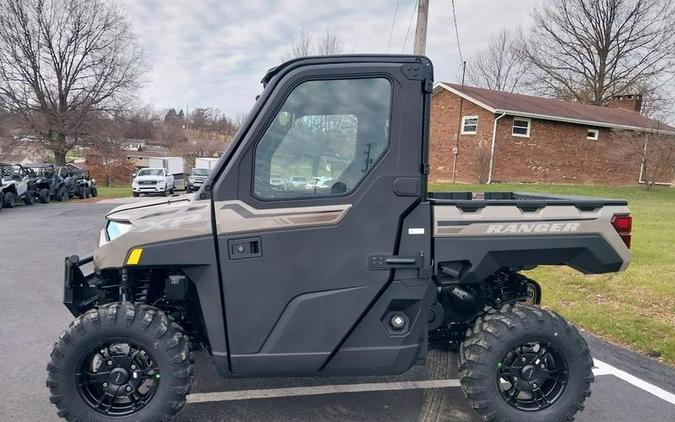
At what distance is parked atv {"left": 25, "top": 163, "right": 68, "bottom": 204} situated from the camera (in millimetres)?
20094

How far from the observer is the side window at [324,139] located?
2.68 meters

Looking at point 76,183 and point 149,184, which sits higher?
point 76,183

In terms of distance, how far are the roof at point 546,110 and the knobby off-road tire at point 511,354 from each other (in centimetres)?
2234

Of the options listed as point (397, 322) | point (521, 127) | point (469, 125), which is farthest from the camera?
point (469, 125)

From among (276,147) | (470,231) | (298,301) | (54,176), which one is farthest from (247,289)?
(54,176)

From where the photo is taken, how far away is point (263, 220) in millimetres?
2627

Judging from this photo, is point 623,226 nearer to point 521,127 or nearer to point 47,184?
point 521,127

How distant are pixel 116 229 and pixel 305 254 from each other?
132cm

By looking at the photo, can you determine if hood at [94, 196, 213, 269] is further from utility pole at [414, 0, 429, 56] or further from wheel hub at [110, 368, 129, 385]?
utility pole at [414, 0, 429, 56]

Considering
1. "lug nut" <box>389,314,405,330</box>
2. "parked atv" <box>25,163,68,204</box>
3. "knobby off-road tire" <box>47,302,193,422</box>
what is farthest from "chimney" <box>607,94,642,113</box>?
"knobby off-road tire" <box>47,302,193,422</box>

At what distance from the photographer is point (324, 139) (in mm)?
2732

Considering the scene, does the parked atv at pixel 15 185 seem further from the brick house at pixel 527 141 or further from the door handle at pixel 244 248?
the brick house at pixel 527 141

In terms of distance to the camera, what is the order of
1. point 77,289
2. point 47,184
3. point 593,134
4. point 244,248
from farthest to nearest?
point 593,134, point 47,184, point 77,289, point 244,248

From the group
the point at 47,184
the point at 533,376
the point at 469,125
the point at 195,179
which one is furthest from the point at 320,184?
the point at 195,179
